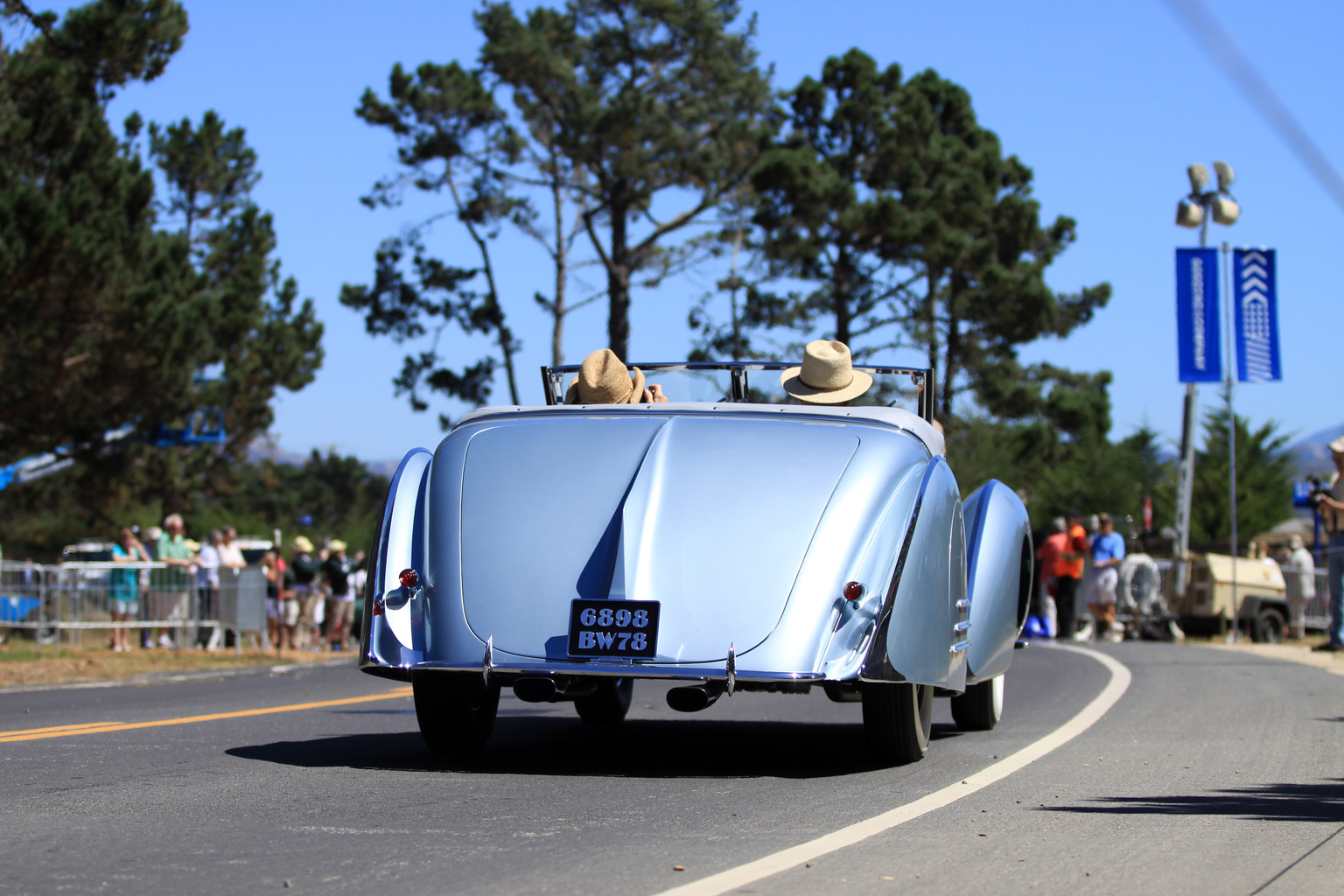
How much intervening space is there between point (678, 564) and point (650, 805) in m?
1.09

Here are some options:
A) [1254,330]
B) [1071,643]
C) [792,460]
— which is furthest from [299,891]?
[1254,330]

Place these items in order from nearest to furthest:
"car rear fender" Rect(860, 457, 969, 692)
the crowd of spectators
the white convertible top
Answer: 1. "car rear fender" Rect(860, 457, 969, 692)
2. the white convertible top
3. the crowd of spectators

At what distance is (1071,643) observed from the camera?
A: 20.5 m

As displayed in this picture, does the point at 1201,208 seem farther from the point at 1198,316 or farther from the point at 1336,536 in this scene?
the point at 1336,536

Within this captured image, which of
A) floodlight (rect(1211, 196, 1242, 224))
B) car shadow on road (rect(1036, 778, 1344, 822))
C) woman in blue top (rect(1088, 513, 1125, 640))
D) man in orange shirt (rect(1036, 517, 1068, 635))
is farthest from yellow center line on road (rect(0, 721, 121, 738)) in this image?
floodlight (rect(1211, 196, 1242, 224))

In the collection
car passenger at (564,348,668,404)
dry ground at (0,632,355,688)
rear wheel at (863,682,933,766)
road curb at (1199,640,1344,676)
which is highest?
car passenger at (564,348,668,404)

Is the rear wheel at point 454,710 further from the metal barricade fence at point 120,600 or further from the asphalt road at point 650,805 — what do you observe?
the metal barricade fence at point 120,600

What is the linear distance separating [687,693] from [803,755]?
166cm

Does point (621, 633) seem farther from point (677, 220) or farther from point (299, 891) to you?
point (677, 220)

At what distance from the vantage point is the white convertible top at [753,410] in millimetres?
7250

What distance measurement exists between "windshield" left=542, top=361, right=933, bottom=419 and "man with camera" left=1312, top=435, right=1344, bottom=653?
8.61 metres

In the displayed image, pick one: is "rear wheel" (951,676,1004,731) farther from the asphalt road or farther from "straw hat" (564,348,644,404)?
"straw hat" (564,348,644,404)

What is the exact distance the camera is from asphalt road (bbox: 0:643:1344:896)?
4.40 meters

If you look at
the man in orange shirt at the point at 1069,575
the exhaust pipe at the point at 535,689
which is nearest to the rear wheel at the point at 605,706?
the exhaust pipe at the point at 535,689
